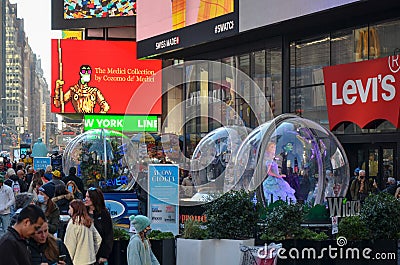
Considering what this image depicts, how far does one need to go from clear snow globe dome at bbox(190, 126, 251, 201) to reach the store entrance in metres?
5.16

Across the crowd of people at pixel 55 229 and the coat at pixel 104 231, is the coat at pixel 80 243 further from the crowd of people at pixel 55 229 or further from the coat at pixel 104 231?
the coat at pixel 104 231

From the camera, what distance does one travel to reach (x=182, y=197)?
19.8 meters

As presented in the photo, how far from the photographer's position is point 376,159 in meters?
25.6

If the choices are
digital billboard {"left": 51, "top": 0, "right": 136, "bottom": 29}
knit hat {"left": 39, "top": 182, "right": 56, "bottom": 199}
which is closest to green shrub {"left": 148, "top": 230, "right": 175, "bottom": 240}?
knit hat {"left": 39, "top": 182, "right": 56, "bottom": 199}

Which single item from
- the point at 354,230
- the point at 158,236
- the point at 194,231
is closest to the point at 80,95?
the point at 158,236

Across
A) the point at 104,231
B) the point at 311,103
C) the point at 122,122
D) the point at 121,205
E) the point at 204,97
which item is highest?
the point at 204,97

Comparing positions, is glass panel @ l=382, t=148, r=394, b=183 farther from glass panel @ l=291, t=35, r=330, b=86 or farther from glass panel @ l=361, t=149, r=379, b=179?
glass panel @ l=291, t=35, r=330, b=86

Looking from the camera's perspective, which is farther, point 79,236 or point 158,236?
point 158,236

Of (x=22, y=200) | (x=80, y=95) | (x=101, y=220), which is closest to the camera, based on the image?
(x=101, y=220)

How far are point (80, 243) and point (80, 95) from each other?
41525 mm

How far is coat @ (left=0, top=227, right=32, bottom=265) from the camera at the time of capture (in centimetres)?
623

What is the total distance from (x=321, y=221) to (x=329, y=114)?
12586 mm

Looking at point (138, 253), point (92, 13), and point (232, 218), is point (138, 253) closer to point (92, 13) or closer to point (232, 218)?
point (232, 218)

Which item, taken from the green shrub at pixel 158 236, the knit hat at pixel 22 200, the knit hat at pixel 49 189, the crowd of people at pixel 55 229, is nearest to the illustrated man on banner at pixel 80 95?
the crowd of people at pixel 55 229
